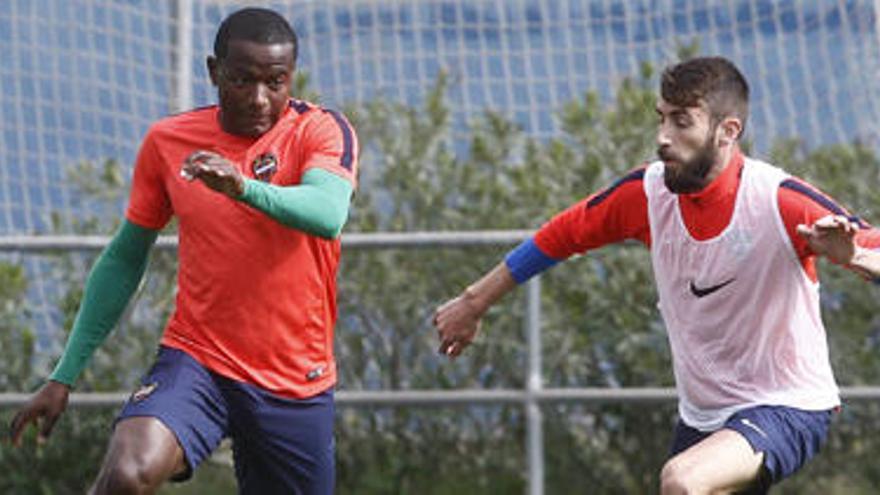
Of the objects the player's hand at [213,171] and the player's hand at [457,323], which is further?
the player's hand at [457,323]

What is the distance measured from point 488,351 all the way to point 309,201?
2.77 m

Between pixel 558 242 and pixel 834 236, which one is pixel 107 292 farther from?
pixel 834 236

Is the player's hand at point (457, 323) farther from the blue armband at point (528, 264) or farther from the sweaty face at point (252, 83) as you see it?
the sweaty face at point (252, 83)

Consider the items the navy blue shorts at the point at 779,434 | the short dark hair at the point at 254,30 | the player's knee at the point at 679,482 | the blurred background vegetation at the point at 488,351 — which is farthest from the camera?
the blurred background vegetation at the point at 488,351

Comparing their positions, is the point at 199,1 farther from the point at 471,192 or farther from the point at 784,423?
the point at 784,423

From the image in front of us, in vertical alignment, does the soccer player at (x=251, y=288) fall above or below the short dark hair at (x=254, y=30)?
below

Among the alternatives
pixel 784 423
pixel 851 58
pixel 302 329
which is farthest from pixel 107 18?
pixel 784 423

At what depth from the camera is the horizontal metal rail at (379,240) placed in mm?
8711

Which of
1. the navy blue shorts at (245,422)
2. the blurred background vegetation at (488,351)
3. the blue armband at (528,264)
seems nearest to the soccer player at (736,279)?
the blue armband at (528,264)

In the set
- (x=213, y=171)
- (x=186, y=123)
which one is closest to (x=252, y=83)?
(x=186, y=123)

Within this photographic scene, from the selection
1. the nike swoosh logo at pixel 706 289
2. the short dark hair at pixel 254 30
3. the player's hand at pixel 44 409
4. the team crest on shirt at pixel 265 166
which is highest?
the short dark hair at pixel 254 30

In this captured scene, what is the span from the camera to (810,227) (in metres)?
5.91

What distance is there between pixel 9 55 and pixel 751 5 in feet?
10.3

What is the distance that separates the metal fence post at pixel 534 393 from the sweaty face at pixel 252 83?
241 cm
